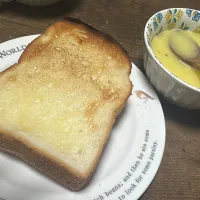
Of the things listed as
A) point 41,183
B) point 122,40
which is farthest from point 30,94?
point 122,40

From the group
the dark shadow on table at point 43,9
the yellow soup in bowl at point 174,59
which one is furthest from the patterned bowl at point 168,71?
the dark shadow on table at point 43,9

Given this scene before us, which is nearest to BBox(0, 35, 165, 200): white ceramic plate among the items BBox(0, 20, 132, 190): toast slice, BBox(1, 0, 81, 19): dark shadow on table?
BBox(0, 20, 132, 190): toast slice

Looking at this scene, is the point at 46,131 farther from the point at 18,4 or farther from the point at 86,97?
the point at 18,4

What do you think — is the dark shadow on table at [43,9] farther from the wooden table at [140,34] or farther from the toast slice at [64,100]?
the toast slice at [64,100]

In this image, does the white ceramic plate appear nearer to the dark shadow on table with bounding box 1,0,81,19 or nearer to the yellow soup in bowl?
the yellow soup in bowl

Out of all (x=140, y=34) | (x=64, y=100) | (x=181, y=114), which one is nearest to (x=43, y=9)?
(x=140, y=34)

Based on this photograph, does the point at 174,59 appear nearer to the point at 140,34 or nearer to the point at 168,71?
the point at 168,71
